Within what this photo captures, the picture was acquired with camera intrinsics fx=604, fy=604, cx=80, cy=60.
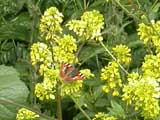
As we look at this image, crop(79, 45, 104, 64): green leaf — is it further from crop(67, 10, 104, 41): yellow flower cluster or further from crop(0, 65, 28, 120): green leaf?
crop(67, 10, 104, 41): yellow flower cluster

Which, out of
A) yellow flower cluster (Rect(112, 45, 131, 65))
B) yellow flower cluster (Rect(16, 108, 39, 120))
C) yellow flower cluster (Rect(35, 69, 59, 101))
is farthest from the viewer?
yellow flower cluster (Rect(112, 45, 131, 65))

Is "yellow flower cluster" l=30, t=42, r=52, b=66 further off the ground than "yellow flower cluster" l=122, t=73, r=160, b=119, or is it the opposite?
"yellow flower cluster" l=30, t=42, r=52, b=66

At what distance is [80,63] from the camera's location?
2.62 metres

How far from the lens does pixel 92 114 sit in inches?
101

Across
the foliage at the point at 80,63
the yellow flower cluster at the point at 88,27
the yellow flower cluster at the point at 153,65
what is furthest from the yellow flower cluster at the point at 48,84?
the yellow flower cluster at the point at 153,65

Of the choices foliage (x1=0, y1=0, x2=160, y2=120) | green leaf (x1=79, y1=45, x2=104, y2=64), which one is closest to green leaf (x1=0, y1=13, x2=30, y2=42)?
foliage (x1=0, y1=0, x2=160, y2=120)

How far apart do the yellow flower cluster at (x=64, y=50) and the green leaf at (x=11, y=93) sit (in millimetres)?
461

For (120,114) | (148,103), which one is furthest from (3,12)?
(148,103)

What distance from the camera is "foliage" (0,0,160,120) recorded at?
222 cm

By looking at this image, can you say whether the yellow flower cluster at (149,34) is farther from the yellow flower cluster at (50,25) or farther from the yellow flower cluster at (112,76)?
the yellow flower cluster at (50,25)

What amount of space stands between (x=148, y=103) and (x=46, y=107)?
94 cm

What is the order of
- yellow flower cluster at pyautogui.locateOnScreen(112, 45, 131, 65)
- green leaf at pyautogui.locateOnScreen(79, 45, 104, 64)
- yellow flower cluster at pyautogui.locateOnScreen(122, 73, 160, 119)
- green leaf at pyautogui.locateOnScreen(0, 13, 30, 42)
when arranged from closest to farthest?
yellow flower cluster at pyautogui.locateOnScreen(122, 73, 160, 119)
yellow flower cluster at pyautogui.locateOnScreen(112, 45, 131, 65)
green leaf at pyautogui.locateOnScreen(79, 45, 104, 64)
green leaf at pyautogui.locateOnScreen(0, 13, 30, 42)

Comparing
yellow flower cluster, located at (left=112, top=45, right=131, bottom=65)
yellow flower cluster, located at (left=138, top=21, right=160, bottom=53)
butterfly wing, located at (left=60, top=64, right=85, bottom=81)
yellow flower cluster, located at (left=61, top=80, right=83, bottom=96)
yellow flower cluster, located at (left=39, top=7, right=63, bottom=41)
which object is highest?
yellow flower cluster, located at (left=39, top=7, right=63, bottom=41)

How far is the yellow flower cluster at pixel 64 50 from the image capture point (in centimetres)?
226
